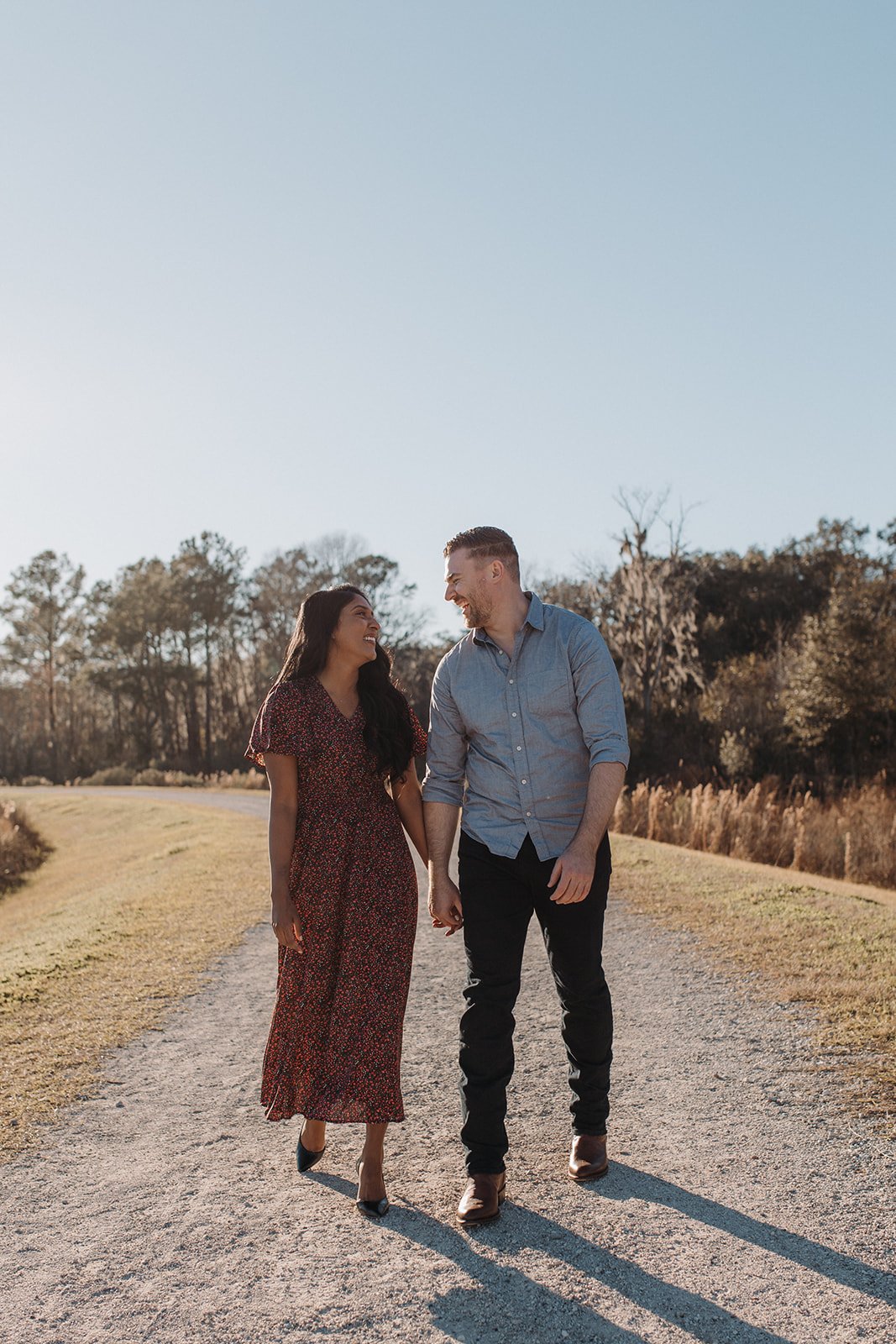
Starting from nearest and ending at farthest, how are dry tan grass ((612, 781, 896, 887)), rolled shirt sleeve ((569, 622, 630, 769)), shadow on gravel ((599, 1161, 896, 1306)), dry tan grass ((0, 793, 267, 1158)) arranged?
shadow on gravel ((599, 1161, 896, 1306)) → rolled shirt sleeve ((569, 622, 630, 769)) → dry tan grass ((0, 793, 267, 1158)) → dry tan grass ((612, 781, 896, 887))

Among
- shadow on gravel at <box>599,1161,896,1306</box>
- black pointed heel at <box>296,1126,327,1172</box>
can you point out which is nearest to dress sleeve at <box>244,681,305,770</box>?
black pointed heel at <box>296,1126,327,1172</box>

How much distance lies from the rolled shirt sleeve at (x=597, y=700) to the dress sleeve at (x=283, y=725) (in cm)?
100

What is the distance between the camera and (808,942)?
7215mm

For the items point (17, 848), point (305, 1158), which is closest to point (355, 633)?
point (305, 1158)

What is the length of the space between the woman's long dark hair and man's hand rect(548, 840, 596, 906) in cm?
73

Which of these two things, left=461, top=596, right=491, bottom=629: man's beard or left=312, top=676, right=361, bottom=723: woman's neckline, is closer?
left=461, top=596, right=491, bottom=629: man's beard

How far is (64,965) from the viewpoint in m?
7.86

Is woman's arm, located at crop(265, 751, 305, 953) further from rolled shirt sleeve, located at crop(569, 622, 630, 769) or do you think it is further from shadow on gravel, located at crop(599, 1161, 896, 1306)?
shadow on gravel, located at crop(599, 1161, 896, 1306)

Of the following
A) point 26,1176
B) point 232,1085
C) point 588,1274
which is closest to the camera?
point 588,1274

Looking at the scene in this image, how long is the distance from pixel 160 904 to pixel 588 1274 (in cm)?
842

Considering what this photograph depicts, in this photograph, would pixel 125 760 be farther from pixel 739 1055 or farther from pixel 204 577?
pixel 739 1055

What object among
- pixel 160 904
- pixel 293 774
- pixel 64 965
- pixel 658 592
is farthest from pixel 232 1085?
pixel 658 592

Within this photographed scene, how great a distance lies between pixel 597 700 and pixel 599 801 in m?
0.36

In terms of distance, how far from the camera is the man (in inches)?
141
